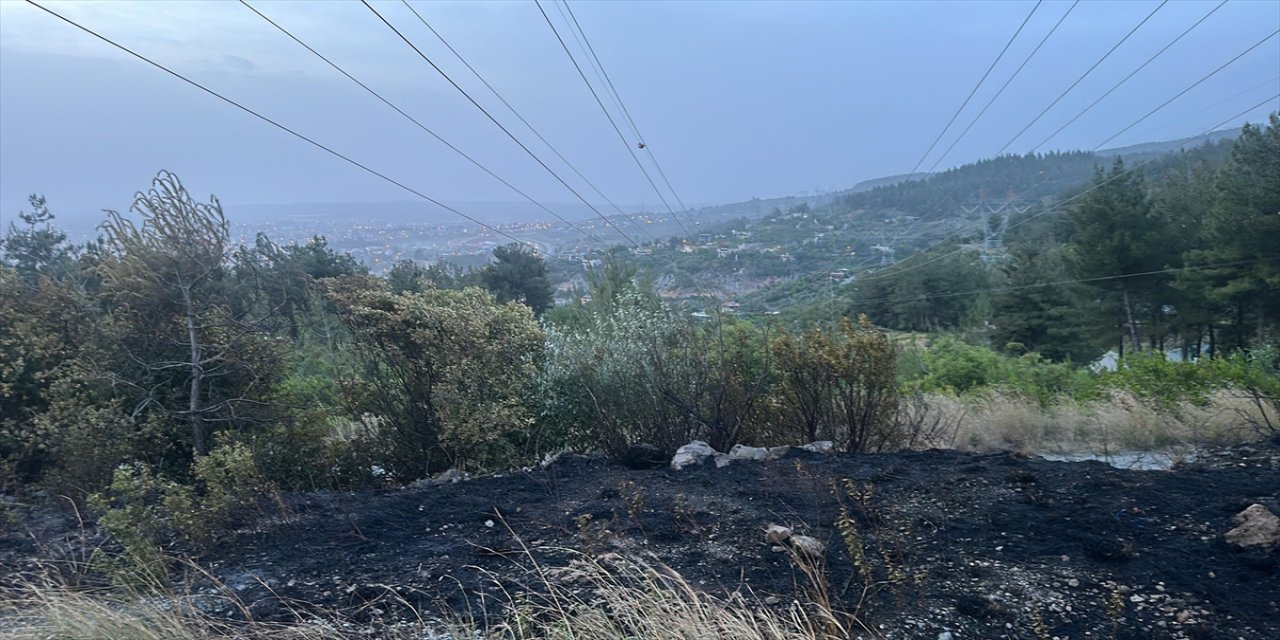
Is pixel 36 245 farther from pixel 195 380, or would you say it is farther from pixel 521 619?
pixel 521 619

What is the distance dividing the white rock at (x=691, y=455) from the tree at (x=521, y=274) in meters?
17.6

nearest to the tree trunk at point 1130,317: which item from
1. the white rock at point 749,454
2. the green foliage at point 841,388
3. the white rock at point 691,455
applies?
the green foliage at point 841,388

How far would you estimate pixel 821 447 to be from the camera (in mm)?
6949

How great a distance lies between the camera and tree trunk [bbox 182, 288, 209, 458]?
6.83 metres

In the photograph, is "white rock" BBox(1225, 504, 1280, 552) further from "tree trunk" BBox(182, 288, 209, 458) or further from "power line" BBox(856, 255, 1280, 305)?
"power line" BBox(856, 255, 1280, 305)

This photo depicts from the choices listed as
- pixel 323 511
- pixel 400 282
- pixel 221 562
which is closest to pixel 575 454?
pixel 323 511

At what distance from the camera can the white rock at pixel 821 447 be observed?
6.84 m

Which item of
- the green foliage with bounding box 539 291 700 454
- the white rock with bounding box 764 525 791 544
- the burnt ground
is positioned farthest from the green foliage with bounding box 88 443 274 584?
the white rock with bounding box 764 525 791 544

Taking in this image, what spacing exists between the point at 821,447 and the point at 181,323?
6126 mm

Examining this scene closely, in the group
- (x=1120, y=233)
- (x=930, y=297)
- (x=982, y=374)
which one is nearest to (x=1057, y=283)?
(x=1120, y=233)

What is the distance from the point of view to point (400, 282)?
1356 centimetres

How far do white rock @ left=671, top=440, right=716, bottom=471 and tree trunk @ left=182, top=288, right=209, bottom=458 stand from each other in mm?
4248

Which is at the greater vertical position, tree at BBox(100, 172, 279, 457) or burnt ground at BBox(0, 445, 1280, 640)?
tree at BBox(100, 172, 279, 457)

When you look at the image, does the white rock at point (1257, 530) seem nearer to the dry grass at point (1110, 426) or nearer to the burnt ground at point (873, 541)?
the burnt ground at point (873, 541)
